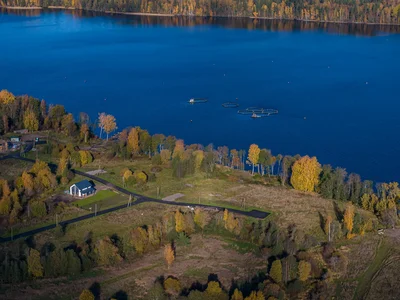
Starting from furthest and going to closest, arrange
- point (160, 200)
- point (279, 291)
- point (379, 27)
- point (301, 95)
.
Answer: point (379, 27) → point (301, 95) → point (160, 200) → point (279, 291)

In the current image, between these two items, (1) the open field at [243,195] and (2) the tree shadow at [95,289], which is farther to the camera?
(1) the open field at [243,195]

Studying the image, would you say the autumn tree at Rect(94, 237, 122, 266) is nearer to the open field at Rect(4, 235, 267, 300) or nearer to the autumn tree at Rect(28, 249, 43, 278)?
the open field at Rect(4, 235, 267, 300)

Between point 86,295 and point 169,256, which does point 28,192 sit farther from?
point 86,295

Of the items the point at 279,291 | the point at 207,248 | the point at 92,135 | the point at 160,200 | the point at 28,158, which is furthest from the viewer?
the point at 92,135

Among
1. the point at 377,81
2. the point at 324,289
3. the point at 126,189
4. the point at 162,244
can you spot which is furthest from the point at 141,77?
the point at 324,289

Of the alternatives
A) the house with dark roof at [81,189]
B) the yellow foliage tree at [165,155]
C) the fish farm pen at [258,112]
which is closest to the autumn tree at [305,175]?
the yellow foliage tree at [165,155]

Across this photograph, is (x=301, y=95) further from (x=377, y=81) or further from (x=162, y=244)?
(x=162, y=244)

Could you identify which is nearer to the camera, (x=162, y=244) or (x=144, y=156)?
(x=162, y=244)

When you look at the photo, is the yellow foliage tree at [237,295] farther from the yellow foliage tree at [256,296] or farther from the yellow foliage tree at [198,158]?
the yellow foliage tree at [198,158]
